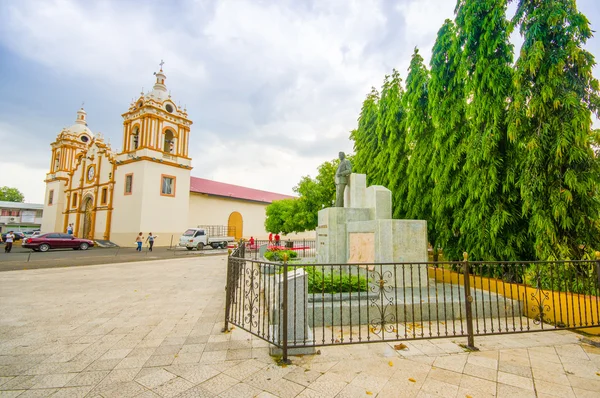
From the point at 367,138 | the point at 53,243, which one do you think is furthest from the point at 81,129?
the point at 367,138

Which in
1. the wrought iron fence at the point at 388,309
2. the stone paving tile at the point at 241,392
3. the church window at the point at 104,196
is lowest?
the stone paving tile at the point at 241,392

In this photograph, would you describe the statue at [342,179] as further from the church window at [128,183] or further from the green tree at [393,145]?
the church window at [128,183]

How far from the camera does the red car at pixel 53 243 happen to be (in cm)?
1984

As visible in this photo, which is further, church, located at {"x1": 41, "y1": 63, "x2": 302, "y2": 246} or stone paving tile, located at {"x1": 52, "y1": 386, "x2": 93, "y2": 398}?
church, located at {"x1": 41, "y1": 63, "x2": 302, "y2": 246}

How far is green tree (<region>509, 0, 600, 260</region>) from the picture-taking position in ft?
17.5

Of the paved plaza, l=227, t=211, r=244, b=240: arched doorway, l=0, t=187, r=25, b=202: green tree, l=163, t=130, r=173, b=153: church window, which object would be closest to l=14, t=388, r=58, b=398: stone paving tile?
the paved plaza

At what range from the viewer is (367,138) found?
14898 millimetres

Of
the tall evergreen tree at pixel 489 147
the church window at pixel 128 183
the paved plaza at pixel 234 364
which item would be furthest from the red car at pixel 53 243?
the tall evergreen tree at pixel 489 147

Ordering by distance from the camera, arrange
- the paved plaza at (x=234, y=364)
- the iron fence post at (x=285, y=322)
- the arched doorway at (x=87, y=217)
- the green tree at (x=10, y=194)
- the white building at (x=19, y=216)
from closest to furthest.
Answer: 1. the paved plaza at (x=234, y=364)
2. the iron fence post at (x=285, y=322)
3. the arched doorway at (x=87, y=217)
4. the white building at (x=19, y=216)
5. the green tree at (x=10, y=194)

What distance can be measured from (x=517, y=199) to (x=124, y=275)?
1210 cm

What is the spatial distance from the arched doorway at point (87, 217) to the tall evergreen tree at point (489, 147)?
109ft

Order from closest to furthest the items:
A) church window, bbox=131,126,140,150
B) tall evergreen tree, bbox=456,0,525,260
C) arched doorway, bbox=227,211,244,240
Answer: tall evergreen tree, bbox=456,0,525,260, church window, bbox=131,126,140,150, arched doorway, bbox=227,211,244,240

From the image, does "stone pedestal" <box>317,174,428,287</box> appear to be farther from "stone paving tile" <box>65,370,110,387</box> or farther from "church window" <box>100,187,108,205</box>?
"church window" <box>100,187,108,205</box>

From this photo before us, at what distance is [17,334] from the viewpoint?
421 centimetres
